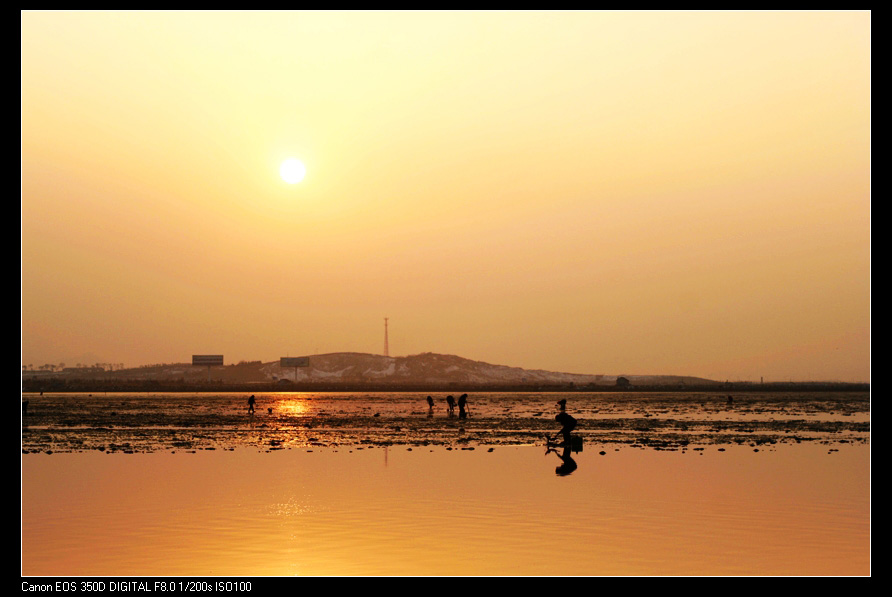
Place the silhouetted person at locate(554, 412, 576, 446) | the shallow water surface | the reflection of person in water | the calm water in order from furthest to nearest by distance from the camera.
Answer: the silhouetted person at locate(554, 412, 576, 446), the reflection of person in water, the calm water, the shallow water surface

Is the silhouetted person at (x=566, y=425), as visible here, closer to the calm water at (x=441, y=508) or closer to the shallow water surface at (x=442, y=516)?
the calm water at (x=441, y=508)

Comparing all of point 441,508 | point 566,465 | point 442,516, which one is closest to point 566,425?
point 566,465

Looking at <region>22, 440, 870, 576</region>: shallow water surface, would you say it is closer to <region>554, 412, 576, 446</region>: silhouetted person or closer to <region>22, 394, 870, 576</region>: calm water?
<region>22, 394, 870, 576</region>: calm water

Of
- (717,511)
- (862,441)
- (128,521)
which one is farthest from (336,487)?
(862,441)

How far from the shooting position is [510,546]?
17.6 metres

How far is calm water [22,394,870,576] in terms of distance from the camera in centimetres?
1638

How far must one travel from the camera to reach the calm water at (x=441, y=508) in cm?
1638

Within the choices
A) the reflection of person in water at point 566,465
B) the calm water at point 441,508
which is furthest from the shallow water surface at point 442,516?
the reflection of person in water at point 566,465

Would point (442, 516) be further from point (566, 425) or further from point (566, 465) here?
point (566, 425)

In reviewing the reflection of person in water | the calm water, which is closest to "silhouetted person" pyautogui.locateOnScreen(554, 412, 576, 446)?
the reflection of person in water

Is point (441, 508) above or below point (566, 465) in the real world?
below

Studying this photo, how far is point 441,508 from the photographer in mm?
22047
